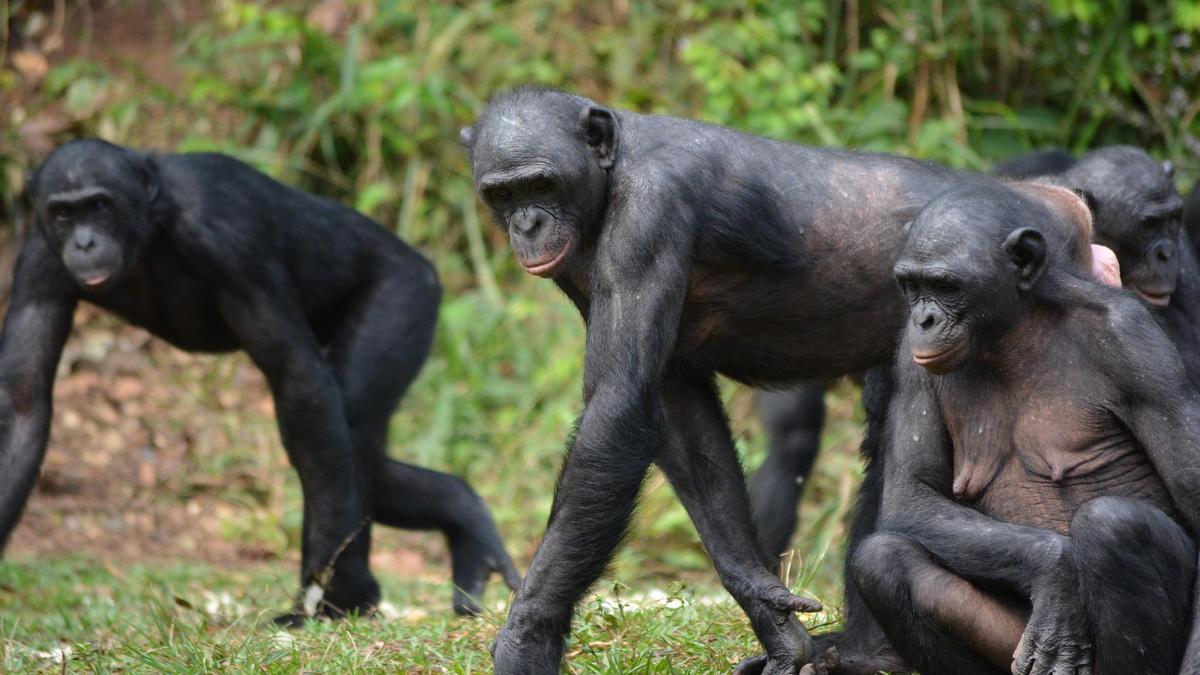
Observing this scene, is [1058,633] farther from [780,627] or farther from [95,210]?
[95,210]

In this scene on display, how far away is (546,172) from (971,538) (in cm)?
191

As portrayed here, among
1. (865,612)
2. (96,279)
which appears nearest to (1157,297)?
(865,612)

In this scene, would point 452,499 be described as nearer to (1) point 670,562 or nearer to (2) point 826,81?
(1) point 670,562

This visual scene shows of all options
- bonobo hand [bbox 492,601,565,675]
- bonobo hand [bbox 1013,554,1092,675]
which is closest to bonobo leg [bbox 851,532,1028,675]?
bonobo hand [bbox 1013,554,1092,675]

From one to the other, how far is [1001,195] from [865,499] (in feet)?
4.49

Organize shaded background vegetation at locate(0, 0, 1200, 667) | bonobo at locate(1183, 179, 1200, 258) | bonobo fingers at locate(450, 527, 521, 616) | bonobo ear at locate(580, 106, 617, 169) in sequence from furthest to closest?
shaded background vegetation at locate(0, 0, 1200, 667)
bonobo at locate(1183, 179, 1200, 258)
bonobo fingers at locate(450, 527, 521, 616)
bonobo ear at locate(580, 106, 617, 169)

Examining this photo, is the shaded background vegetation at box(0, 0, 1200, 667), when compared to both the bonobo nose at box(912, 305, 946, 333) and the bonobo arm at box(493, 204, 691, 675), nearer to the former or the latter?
the bonobo arm at box(493, 204, 691, 675)

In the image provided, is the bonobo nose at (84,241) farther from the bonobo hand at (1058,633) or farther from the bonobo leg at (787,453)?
the bonobo hand at (1058,633)

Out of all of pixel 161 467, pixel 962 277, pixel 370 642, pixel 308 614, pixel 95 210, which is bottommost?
pixel 161 467

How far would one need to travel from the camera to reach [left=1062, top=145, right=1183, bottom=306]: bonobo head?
7.05m

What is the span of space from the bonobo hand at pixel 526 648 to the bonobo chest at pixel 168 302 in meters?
3.78

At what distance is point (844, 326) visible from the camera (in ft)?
19.5

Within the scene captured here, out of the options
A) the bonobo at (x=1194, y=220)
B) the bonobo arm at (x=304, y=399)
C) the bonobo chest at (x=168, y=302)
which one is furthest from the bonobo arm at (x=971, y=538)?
the bonobo at (x=1194, y=220)

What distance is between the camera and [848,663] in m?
5.55
